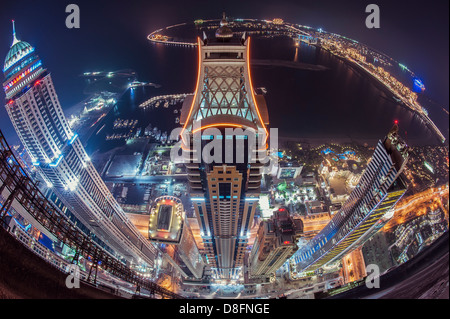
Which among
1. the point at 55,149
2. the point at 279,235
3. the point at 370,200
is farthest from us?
the point at 55,149

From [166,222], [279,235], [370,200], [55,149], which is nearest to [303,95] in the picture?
[370,200]

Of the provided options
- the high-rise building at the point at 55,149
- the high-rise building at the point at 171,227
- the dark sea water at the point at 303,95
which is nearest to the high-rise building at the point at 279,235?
the high-rise building at the point at 171,227

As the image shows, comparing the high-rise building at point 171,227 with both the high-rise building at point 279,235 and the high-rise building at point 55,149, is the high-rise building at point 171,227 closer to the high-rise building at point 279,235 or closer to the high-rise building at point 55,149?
the high-rise building at point 55,149

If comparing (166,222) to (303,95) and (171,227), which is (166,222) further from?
(303,95)

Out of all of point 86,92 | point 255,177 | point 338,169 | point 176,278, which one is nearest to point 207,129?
point 255,177

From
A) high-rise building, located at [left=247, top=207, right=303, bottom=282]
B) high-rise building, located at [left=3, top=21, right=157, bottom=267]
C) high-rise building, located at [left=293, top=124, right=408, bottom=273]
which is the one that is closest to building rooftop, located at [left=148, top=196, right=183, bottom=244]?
high-rise building, located at [left=3, top=21, right=157, bottom=267]

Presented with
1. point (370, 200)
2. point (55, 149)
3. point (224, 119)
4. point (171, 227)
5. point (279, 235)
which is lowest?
point (279, 235)

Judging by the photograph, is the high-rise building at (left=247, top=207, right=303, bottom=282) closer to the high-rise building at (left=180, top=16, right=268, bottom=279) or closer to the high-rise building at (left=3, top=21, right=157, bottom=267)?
the high-rise building at (left=180, top=16, right=268, bottom=279)
